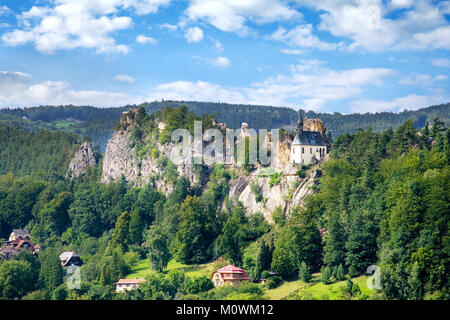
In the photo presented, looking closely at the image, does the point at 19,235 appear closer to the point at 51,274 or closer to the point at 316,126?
the point at 51,274

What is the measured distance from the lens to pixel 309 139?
88.1 meters

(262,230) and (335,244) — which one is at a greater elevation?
(262,230)

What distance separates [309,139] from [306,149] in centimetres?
142

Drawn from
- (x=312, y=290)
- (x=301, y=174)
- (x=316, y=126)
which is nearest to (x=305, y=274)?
(x=312, y=290)

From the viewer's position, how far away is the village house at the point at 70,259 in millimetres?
95062

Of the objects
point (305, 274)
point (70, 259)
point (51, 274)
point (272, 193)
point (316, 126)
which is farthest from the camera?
point (70, 259)

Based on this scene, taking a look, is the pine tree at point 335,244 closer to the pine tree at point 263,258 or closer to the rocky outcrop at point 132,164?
the pine tree at point 263,258

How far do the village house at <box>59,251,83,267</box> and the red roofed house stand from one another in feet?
78.9

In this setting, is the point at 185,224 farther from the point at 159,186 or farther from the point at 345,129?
the point at 345,129

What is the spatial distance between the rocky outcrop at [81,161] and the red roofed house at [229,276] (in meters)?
52.1

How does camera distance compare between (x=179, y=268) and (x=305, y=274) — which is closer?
(x=305, y=274)

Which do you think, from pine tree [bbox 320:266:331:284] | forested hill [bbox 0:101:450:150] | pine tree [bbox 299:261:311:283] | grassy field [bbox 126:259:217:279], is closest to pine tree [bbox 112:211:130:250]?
grassy field [bbox 126:259:217:279]

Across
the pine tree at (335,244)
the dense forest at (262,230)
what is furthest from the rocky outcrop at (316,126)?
the pine tree at (335,244)

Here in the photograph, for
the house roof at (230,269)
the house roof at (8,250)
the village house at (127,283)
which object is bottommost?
the village house at (127,283)
